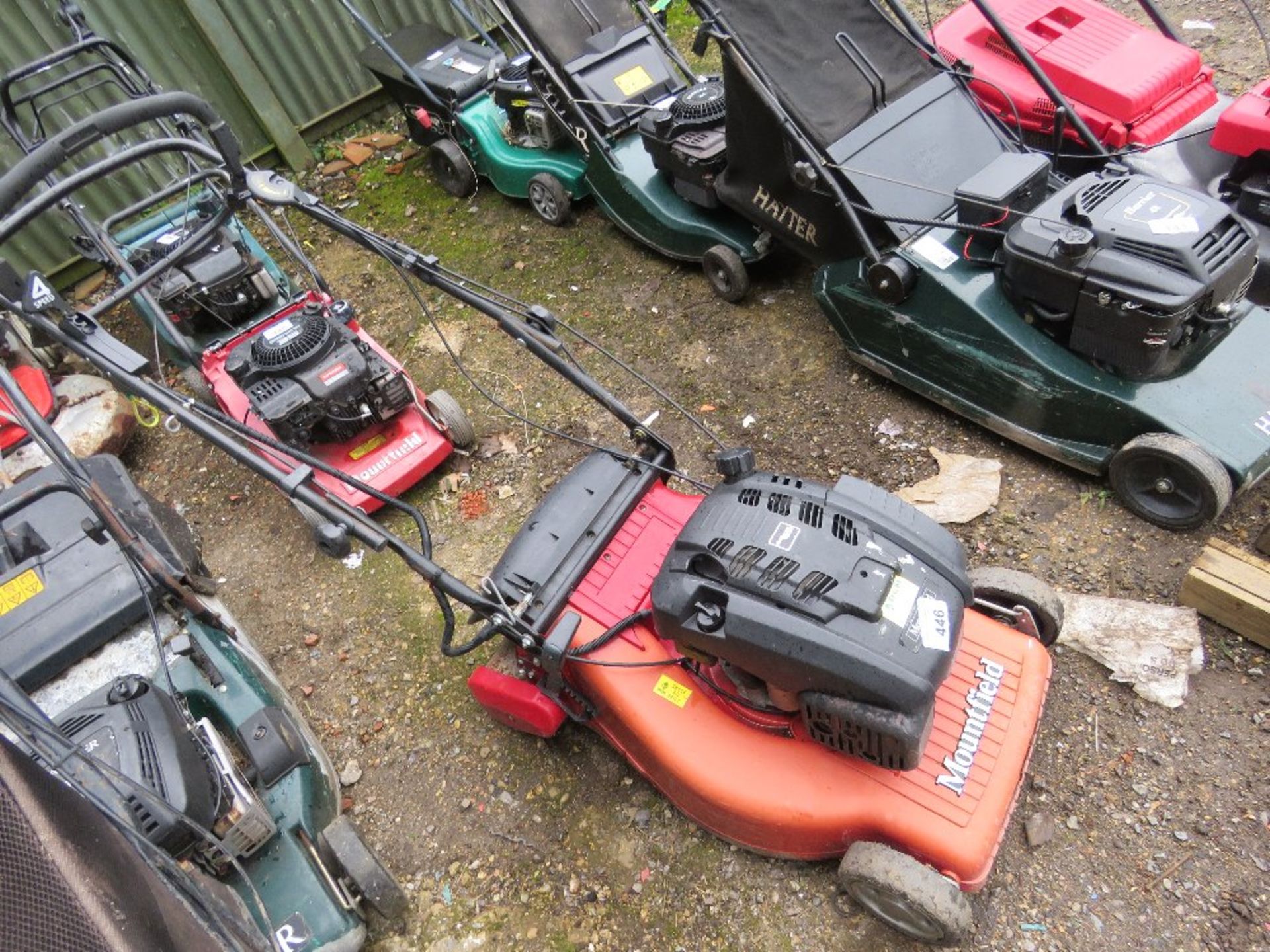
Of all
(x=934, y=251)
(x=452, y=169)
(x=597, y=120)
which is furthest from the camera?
(x=452, y=169)

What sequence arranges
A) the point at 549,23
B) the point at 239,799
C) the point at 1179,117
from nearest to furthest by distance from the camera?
the point at 239,799
the point at 1179,117
the point at 549,23

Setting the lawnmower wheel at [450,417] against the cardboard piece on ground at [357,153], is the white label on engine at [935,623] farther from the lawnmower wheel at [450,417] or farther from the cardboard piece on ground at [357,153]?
the cardboard piece on ground at [357,153]

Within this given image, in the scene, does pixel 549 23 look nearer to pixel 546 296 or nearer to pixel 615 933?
pixel 546 296

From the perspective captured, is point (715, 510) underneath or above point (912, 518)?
above

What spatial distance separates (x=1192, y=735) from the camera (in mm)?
2695

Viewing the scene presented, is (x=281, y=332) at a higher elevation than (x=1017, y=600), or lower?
higher

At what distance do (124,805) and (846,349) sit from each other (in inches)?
123

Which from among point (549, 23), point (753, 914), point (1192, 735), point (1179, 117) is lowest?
point (1192, 735)

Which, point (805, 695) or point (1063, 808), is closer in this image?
point (805, 695)

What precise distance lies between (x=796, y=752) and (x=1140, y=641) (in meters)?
1.36

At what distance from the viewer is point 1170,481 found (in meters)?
3.00

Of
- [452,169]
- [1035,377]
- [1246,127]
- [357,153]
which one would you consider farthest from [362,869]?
[357,153]

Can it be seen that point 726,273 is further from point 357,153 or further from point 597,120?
point 357,153

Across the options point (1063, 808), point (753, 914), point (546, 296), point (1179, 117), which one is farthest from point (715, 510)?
point (1179, 117)
